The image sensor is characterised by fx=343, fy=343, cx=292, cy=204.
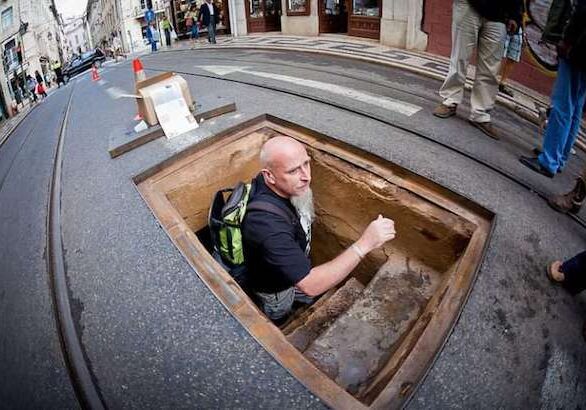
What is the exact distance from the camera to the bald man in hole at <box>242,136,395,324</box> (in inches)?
97.3

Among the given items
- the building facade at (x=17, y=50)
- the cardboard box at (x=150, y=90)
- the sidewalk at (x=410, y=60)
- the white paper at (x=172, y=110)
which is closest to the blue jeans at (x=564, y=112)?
the sidewalk at (x=410, y=60)

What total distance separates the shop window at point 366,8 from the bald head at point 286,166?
40.3 ft

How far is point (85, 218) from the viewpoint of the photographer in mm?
3539

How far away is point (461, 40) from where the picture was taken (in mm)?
4344

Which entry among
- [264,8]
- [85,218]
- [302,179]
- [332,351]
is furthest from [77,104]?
[264,8]

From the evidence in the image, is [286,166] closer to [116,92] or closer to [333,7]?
[116,92]

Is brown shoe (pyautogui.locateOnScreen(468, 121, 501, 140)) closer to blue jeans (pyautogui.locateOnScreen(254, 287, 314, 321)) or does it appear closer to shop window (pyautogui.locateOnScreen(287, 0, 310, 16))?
blue jeans (pyautogui.locateOnScreen(254, 287, 314, 321))

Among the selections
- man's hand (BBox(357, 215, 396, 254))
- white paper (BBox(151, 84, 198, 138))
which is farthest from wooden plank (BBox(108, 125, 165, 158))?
man's hand (BBox(357, 215, 396, 254))

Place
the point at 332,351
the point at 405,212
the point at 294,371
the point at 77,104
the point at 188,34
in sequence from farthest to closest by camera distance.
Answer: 1. the point at 188,34
2. the point at 77,104
3. the point at 405,212
4. the point at 332,351
5. the point at 294,371

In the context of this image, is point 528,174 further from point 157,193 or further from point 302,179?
point 157,193

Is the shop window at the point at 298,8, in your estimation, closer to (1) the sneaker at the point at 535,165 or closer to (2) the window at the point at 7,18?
(1) the sneaker at the point at 535,165

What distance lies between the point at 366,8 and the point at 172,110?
11171 mm

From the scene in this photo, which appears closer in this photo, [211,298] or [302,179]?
[211,298]

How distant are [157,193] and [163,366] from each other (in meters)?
2.09
